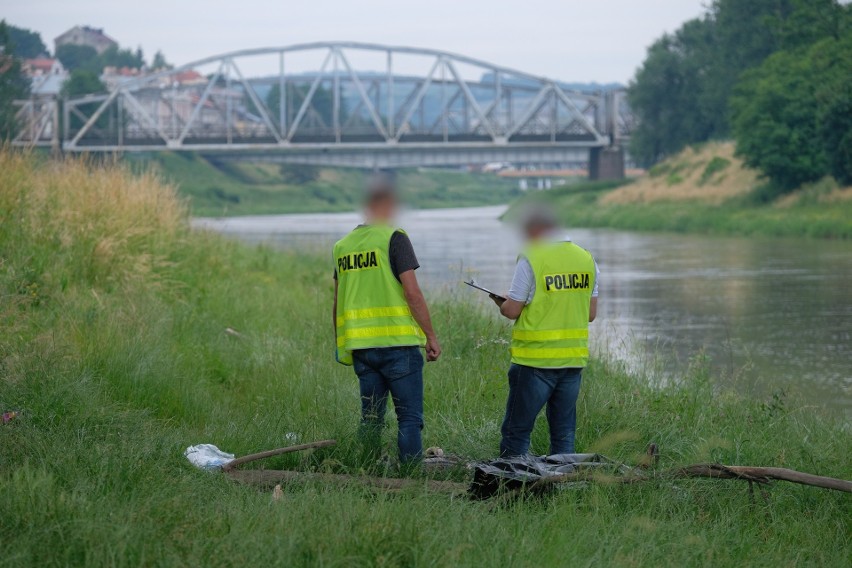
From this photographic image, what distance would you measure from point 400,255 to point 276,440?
1.39m

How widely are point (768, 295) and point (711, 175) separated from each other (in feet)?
135

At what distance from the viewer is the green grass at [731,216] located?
42406 millimetres

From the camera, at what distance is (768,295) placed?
23.0m

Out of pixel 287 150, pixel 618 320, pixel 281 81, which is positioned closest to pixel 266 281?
pixel 618 320

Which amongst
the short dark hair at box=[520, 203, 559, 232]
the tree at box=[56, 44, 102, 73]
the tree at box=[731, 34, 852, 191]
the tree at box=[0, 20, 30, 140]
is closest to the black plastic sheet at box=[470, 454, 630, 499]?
the short dark hair at box=[520, 203, 559, 232]

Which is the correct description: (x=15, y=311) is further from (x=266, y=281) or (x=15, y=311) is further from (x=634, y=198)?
(x=634, y=198)

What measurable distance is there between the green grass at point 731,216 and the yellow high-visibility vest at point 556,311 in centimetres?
2704

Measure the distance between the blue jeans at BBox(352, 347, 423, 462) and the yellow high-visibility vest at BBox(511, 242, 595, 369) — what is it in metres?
0.59

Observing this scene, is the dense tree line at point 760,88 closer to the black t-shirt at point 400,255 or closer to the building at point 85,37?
the black t-shirt at point 400,255

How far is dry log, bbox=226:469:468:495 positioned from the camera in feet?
20.7

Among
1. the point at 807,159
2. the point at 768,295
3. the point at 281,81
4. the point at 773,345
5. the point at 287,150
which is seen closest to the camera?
the point at 773,345

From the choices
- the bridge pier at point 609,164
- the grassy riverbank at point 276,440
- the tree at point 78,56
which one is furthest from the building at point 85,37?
the grassy riverbank at point 276,440

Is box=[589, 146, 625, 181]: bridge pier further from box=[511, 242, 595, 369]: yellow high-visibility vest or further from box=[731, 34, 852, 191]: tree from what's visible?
box=[511, 242, 595, 369]: yellow high-visibility vest

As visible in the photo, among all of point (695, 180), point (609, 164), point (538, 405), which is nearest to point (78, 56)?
point (609, 164)
